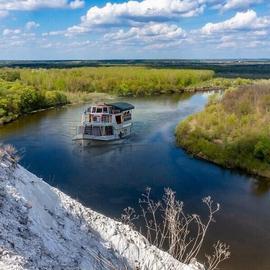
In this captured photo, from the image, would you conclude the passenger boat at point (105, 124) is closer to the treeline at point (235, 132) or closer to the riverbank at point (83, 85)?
the treeline at point (235, 132)

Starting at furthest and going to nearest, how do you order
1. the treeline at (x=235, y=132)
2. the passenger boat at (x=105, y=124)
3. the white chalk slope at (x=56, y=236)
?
the passenger boat at (x=105, y=124), the treeline at (x=235, y=132), the white chalk slope at (x=56, y=236)

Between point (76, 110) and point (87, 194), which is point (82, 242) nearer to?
point (87, 194)

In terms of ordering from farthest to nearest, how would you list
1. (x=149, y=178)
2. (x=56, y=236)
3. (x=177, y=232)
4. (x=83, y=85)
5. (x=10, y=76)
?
(x=83, y=85) → (x=10, y=76) → (x=149, y=178) → (x=56, y=236) → (x=177, y=232)

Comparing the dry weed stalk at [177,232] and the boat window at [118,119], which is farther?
the boat window at [118,119]

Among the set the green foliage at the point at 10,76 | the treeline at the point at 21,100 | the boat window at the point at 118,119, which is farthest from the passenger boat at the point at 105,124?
the green foliage at the point at 10,76

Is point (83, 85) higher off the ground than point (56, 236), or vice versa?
point (56, 236)

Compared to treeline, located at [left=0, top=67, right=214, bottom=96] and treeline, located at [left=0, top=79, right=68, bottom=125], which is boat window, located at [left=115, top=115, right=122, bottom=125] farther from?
treeline, located at [left=0, top=67, right=214, bottom=96]

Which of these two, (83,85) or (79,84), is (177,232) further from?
(83,85)

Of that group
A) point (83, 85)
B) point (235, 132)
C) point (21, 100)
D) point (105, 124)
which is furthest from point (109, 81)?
point (235, 132)
